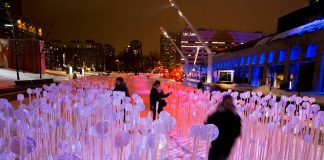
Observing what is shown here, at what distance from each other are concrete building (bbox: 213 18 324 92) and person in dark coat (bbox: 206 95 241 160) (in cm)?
1625

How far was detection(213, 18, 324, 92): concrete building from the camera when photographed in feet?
58.5

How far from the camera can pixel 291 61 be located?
2125 cm

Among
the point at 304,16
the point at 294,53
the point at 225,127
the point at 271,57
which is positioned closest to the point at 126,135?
the point at 225,127

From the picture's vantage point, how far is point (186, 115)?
617cm

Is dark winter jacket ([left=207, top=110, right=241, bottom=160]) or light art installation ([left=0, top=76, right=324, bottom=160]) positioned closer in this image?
light art installation ([left=0, top=76, right=324, bottom=160])

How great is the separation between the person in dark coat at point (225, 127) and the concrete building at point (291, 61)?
1625cm

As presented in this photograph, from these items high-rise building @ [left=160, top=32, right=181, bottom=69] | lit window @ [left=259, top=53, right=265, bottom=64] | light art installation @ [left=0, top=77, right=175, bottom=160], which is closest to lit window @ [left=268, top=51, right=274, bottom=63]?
lit window @ [left=259, top=53, right=265, bottom=64]

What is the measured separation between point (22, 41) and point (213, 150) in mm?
24967

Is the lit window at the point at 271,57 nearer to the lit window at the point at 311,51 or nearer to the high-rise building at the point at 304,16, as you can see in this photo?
the high-rise building at the point at 304,16

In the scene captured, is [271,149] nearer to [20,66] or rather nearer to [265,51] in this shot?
[265,51]

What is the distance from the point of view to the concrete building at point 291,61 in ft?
58.5

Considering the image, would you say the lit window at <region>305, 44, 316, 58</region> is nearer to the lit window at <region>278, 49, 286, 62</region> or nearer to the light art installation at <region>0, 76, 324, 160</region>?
the lit window at <region>278, 49, 286, 62</region>

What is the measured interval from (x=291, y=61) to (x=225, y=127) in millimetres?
20733

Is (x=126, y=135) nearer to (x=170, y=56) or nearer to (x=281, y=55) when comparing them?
(x=281, y=55)
